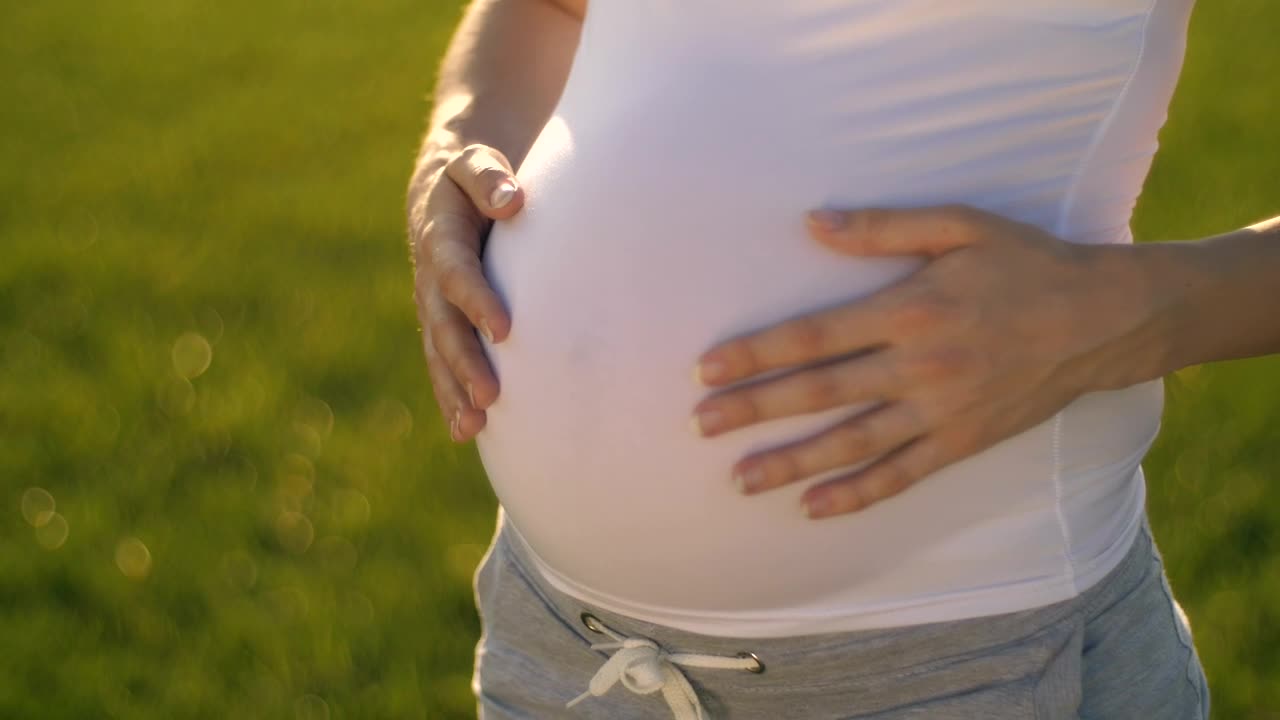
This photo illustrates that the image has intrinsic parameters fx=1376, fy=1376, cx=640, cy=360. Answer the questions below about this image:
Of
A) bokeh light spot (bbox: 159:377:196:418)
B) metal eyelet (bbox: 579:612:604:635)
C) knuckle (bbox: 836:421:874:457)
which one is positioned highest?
knuckle (bbox: 836:421:874:457)

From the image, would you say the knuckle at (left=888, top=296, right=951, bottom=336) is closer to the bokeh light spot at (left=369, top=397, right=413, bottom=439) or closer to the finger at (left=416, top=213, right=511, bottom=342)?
the finger at (left=416, top=213, right=511, bottom=342)

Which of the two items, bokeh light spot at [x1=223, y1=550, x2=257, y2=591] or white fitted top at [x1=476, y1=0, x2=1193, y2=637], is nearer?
white fitted top at [x1=476, y1=0, x2=1193, y2=637]

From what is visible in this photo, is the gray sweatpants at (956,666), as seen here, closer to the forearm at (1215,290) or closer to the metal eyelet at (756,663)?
the metal eyelet at (756,663)

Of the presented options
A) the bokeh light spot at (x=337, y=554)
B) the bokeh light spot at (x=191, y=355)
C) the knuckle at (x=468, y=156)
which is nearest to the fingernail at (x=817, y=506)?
the knuckle at (x=468, y=156)

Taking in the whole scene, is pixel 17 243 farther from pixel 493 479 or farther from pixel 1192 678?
pixel 1192 678

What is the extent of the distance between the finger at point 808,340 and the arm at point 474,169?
0.26 m

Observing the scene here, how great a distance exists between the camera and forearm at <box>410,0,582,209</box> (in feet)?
5.44

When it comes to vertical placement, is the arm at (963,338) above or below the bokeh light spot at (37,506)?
above

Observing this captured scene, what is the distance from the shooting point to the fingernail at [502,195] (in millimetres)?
1384

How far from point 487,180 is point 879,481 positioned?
0.52 m

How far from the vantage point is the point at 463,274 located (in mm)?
1380

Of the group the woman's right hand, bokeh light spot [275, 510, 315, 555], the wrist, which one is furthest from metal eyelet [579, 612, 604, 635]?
bokeh light spot [275, 510, 315, 555]

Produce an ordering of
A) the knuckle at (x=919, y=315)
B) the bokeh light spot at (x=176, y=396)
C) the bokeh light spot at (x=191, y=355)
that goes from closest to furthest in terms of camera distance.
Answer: the knuckle at (x=919, y=315)
the bokeh light spot at (x=176, y=396)
the bokeh light spot at (x=191, y=355)

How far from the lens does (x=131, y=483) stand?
3.22m
